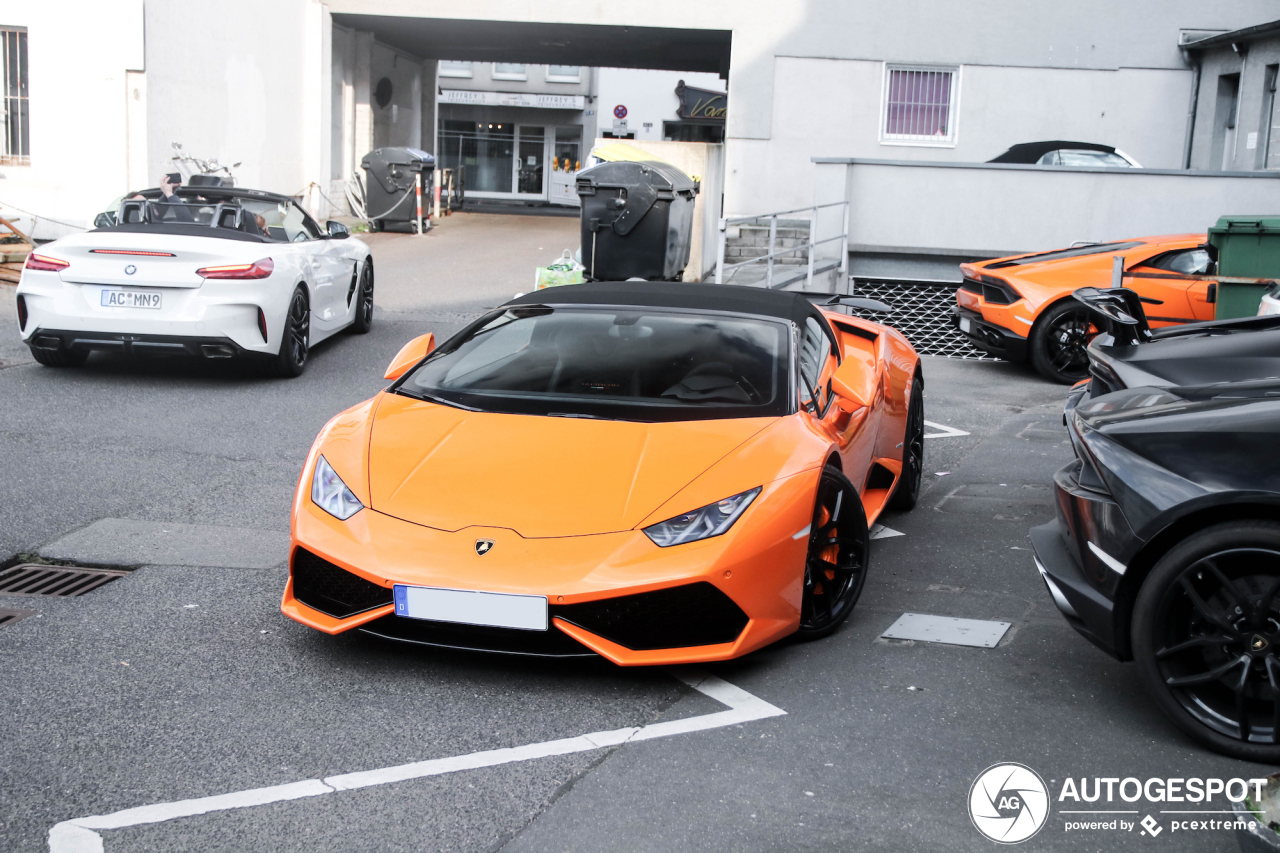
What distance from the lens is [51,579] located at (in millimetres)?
4898

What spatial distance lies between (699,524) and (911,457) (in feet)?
9.21

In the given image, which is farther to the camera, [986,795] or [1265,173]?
[1265,173]

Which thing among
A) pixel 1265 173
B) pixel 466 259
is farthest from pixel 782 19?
pixel 1265 173

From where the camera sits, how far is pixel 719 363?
16.1 feet

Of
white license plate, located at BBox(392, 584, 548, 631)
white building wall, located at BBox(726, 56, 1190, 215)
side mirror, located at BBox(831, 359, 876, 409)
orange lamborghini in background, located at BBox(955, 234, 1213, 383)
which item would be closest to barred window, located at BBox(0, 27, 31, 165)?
white building wall, located at BBox(726, 56, 1190, 215)

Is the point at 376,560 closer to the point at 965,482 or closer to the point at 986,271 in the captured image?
the point at 965,482

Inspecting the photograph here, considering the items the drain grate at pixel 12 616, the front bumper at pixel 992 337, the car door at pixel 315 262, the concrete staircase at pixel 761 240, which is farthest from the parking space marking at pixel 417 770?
the concrete staircase at pixel 761 240

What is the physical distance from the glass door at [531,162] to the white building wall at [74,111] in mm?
25485

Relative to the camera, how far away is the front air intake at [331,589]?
391 cm

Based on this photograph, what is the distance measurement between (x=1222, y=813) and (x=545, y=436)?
2396 mm

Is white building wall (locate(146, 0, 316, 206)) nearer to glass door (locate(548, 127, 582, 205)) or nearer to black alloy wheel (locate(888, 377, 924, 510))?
black alloy wheel (locate(888, 377, 924, 510))

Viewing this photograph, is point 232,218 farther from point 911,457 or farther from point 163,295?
point 911,457

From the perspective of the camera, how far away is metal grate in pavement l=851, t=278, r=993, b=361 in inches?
585

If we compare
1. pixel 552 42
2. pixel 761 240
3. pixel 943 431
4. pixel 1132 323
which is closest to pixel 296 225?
pixel 943 431
